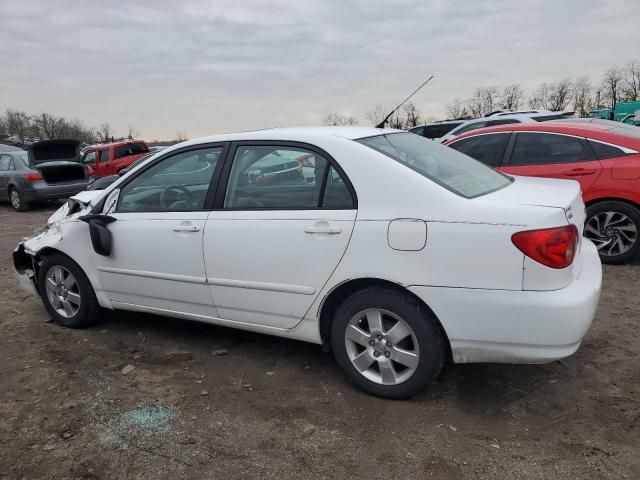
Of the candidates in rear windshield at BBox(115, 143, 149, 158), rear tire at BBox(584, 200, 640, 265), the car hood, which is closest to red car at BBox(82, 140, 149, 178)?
rear windshield at BBox(115, 143, 149, 158)

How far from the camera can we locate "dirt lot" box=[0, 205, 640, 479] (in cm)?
257

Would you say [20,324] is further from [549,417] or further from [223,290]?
[549,417]

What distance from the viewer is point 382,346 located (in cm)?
303

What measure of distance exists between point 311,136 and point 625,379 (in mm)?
2419

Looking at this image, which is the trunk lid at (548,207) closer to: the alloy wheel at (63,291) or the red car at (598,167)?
the red car at (598,167)

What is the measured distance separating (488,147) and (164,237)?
436 cm

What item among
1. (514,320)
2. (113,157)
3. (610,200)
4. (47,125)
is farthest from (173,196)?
(47,125)

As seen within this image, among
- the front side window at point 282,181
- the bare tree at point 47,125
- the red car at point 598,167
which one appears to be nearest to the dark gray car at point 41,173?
the red car at point 598,167

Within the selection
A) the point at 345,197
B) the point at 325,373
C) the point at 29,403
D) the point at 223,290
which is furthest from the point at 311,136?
the point at 29,403

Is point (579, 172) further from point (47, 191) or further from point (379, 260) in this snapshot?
point (47, 191)

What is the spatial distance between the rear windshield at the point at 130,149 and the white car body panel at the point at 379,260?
528 inches

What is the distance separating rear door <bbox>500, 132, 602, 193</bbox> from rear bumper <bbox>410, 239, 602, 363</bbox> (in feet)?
10.8

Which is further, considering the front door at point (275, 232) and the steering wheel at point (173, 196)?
the steering wheel at point (173, 196)

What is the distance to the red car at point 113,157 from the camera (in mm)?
16156
